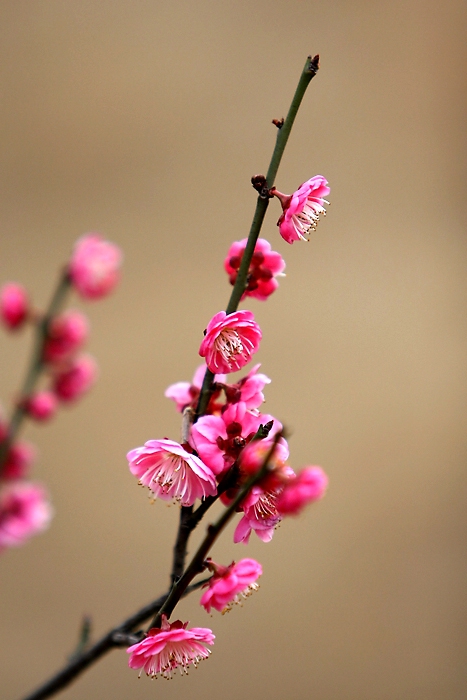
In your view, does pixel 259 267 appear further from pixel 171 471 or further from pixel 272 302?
pixel 272 302

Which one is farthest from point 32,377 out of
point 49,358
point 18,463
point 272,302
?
point 272,302

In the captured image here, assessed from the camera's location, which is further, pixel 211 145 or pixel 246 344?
pixel 211 145

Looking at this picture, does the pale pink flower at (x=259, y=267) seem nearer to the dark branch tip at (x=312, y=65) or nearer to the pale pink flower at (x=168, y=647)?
the dark branch tip at (x=312, y=65)

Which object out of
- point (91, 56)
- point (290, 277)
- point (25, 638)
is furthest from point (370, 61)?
point (25, 638)

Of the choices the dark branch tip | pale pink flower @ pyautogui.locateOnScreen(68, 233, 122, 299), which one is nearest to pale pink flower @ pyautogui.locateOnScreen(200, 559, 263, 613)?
pale pink flower @ pyautogui.locateOnScreen(68, 233, 122, 299)

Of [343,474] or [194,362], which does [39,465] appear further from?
[343,474]

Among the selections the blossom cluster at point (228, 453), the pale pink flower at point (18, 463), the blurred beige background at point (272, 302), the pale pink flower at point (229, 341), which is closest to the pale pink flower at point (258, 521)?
the blossom cluster at point (228, 453)

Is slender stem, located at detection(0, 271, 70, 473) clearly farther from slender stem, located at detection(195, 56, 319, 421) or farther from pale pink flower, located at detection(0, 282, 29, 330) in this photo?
slender stem, located at detection(195, 56, 319, 421)
